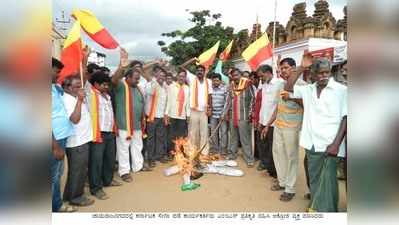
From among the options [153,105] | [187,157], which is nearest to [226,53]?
[153,105]

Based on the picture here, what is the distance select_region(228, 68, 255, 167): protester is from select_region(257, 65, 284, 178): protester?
0.09 m

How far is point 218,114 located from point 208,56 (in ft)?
1.53

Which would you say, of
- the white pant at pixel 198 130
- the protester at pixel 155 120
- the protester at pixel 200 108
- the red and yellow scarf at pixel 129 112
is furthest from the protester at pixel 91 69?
the white pant at pixel 198 130

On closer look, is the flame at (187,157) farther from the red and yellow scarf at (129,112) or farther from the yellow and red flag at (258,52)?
the yellow and red flag at (258,52)

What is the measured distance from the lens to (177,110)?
3455 mm

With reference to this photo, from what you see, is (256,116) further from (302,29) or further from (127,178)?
(127,178)

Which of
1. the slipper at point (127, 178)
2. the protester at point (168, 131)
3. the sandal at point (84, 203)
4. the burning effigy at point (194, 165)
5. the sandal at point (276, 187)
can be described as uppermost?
the protester at point (168, 131)

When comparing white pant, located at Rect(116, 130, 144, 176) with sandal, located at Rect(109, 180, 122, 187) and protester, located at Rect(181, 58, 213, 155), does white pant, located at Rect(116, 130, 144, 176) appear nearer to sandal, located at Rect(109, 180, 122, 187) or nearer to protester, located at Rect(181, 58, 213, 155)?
sandal, located at Rect(109, 180, 122, 187)

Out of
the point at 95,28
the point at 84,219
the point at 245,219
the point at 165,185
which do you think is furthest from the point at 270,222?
the point at 95,28

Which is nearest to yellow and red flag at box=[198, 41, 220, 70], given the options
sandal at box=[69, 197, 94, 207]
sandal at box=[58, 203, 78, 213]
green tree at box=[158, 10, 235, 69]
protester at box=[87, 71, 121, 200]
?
green tree at box=[158, 10, 235, 69]

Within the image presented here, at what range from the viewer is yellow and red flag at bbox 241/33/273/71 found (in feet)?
10.7

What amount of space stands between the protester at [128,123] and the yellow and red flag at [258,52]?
853 millimetres

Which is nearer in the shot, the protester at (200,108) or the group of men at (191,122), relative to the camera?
the group of men at (191,122)

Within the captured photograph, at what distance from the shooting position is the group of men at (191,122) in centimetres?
321
